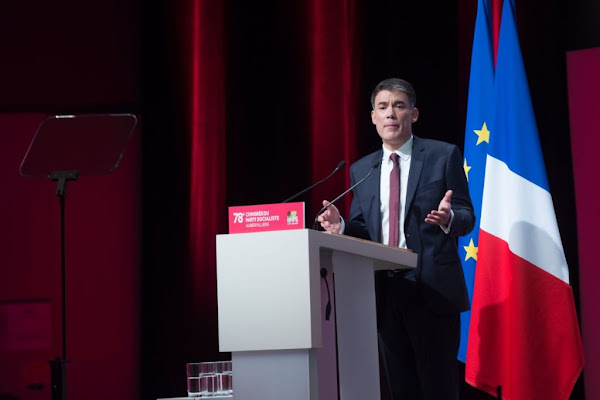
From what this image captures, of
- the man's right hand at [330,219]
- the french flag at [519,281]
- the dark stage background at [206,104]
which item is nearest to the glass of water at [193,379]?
the man's right hand at [330,219]

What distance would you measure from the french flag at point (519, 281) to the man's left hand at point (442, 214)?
1.20 metres

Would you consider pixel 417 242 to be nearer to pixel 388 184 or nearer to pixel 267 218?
pixel 388 184

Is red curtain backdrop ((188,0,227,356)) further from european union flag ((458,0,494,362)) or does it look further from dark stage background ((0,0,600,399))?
european union flag ((458,0,494,362))

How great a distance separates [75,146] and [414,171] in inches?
48.8

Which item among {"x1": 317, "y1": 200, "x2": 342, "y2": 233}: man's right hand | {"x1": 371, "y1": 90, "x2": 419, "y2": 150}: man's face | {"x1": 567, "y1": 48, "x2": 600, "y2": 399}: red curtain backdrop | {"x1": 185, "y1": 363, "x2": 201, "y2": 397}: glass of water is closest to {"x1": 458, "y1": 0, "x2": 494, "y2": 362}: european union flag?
{"x1": 567, "y1": 48, "x2": 600, "y2": 399}: red curtain backdrop

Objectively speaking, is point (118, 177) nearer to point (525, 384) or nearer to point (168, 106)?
point (168, 106)

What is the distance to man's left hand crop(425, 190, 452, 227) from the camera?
2.58 m

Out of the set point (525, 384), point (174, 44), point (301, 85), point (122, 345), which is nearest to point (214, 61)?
point (174, 44)

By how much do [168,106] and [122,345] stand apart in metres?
1.33

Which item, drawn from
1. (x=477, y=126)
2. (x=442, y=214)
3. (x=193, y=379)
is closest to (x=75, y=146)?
(x=193, y=379)

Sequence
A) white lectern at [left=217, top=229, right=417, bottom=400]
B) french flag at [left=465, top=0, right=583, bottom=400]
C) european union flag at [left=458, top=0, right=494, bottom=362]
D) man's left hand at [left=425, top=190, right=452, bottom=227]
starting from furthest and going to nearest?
european union flag at [left=458, top=0, right=494, bottom=362], french flag at [left=465, top=0, right=583, bottom=400], man's left hand at [left=425, top=190, right=452, bottom=227], white lectern at [left=217, top=229, right=417, bottom=400]

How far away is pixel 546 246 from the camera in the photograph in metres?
3.73

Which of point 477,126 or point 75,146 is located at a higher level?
point 477,126

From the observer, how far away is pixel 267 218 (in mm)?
2266
